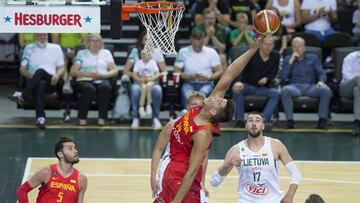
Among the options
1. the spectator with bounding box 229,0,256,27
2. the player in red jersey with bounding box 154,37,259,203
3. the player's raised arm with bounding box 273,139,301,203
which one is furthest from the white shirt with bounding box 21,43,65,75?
the player in red jersey with bounding box 154,37,259,203

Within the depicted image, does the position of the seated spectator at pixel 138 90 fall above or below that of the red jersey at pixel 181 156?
below

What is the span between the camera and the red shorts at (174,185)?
27.3 ft

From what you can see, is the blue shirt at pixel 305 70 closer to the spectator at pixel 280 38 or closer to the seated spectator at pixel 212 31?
the spectator at pixel 280 38

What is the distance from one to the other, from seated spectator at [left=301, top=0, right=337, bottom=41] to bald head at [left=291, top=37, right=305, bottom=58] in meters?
1.68

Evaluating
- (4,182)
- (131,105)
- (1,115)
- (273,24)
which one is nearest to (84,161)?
(4,182)

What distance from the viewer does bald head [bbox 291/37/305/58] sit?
15.1 m

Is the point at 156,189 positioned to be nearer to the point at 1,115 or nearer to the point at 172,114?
the point at 172,114

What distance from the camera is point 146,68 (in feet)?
49.2

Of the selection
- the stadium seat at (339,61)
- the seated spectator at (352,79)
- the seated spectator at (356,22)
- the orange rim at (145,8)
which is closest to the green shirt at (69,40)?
the stadium seat at (339,61)

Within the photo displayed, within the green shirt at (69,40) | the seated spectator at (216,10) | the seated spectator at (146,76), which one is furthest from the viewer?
the seated spectator at (216,10)

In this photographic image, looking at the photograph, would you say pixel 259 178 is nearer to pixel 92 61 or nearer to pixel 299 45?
pixel 299 45

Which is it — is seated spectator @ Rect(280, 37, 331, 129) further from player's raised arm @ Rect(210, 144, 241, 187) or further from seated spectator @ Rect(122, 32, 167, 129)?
player's raised arm @ Rect(210, 144, 241, 187)

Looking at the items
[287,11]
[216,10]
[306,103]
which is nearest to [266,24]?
[306,103]

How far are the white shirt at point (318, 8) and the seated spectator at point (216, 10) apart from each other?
1.51 metres
